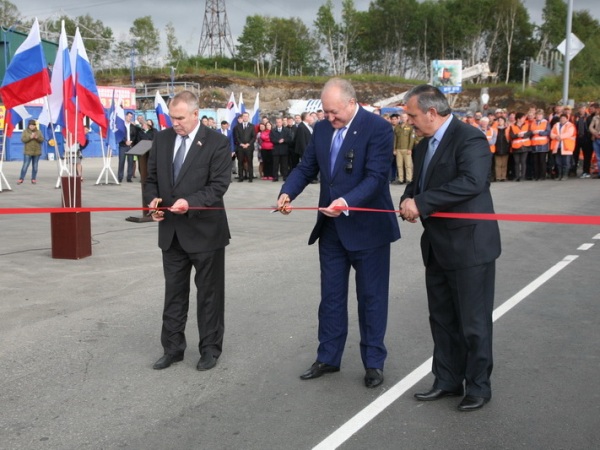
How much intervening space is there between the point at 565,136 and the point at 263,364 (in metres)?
16.8

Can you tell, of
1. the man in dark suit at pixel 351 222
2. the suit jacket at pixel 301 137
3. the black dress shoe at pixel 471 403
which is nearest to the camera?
the black dress shoe at pixel 471 403

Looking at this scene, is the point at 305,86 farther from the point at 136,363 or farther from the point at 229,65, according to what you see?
the point at 136,363

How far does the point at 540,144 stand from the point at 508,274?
13.1 metres

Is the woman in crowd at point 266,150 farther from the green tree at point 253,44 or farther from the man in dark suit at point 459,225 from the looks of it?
the green tree at point 253,44

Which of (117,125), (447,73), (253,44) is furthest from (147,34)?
(117,125)

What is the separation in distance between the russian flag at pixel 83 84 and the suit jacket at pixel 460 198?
26.1 feet

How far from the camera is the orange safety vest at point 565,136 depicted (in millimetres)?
20203

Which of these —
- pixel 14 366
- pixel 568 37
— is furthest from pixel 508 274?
pixel 568 37

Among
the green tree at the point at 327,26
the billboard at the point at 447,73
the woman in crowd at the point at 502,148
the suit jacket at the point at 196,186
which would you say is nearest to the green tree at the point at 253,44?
the green tree at the point at 327,26

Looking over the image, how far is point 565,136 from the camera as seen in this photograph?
20234mm

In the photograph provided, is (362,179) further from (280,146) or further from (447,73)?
(447,73)

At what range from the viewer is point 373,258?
521 cm

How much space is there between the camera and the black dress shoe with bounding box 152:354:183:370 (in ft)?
18.4

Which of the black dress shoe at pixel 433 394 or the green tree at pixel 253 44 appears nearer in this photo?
the black dress shoe at pixel 433 394
